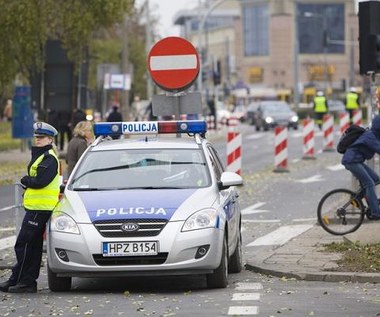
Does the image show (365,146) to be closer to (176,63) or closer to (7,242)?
(176,63)

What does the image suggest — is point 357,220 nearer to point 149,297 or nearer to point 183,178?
point 183,178

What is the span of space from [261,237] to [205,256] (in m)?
6.49

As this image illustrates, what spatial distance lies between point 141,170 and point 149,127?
0.97m

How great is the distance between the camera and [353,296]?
40.7 feet

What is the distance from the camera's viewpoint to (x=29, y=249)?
13.5 meters

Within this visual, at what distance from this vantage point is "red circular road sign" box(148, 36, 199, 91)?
57.3 ft

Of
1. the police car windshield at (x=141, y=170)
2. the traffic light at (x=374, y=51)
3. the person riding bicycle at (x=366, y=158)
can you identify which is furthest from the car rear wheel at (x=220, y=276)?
the traffic light at (x=374, y=51)

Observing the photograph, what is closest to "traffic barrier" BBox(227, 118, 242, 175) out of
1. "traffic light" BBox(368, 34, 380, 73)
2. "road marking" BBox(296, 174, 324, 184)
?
"road marking" BBox(296, 174, 324, 184)

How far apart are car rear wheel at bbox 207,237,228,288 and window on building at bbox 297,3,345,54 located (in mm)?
150955

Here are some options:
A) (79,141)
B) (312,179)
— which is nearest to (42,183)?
(79,141)

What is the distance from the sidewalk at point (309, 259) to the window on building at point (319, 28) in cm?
14640

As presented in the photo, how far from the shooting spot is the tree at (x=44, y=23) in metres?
37.7

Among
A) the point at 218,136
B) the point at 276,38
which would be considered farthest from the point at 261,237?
the point at 276,38

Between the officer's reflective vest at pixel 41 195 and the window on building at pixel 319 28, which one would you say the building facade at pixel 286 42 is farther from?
the officer's reflective vest at pixel 41 195
